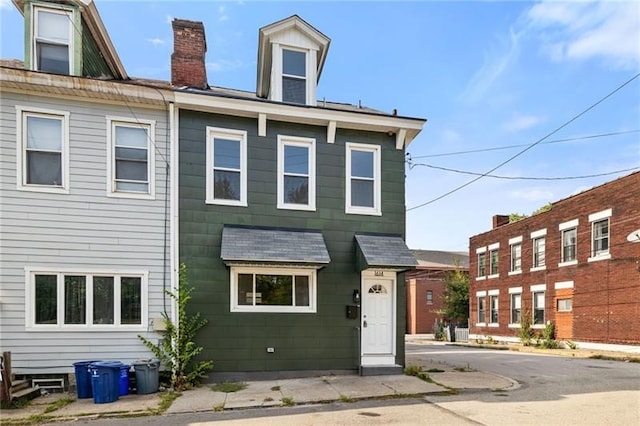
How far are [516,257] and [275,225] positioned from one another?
19.9 meters

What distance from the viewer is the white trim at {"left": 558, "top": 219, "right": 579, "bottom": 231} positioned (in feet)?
67.7

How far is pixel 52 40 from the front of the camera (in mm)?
10211

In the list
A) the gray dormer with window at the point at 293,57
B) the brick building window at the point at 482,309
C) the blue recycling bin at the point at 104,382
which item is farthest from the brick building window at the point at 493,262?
the blue recycling bin at the point at 104,382

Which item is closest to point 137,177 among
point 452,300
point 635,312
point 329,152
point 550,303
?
point 329,152

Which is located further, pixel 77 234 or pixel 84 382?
pixel 77 234

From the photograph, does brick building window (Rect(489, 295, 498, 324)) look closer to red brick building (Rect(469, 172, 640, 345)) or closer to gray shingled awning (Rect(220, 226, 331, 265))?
red brick building (Rect(469, 172, 640, 345))

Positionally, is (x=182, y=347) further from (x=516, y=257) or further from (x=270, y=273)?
(x=516, y=257)

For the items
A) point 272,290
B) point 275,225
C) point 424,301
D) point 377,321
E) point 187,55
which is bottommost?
point 424,301

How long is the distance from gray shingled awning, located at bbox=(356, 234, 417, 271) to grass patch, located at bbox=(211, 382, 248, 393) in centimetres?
390

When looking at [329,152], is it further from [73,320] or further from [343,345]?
[73,320]

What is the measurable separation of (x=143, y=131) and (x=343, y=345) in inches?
284

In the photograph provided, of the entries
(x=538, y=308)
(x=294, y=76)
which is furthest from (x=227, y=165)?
(x=538, y=308)

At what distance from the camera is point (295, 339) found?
34.9ft

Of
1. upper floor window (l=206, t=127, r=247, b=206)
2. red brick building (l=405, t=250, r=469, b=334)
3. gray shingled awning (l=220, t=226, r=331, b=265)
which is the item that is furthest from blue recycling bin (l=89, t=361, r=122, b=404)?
red brick building (l=405, t=250, r=469, b=334)
